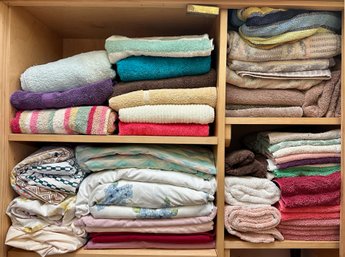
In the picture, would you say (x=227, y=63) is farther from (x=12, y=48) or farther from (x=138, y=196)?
(x=12, y=48)

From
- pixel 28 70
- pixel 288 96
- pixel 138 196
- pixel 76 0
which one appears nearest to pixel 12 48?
pixel 28 70

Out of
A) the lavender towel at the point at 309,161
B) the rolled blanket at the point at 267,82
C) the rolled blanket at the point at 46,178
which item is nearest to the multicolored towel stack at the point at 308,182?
the lavender towel at the point at 309,161

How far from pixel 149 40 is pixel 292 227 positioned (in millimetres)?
661

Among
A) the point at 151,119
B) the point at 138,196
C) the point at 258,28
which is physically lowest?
the point at 138,196

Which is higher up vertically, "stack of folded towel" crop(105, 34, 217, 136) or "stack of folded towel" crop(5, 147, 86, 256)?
"stack of folded towel" crop(105, 34, 217, 136)

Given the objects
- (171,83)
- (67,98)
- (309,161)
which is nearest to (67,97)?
(67,98)

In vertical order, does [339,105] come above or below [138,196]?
above

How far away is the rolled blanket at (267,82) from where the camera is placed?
0.98 meters

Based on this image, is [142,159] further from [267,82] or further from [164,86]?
[267,82]

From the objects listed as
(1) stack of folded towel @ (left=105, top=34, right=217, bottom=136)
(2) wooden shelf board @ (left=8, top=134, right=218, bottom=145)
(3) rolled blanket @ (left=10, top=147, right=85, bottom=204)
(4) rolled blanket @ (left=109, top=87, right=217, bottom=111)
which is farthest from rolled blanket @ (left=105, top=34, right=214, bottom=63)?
(3) rolled blanket @ (left=10, top=147, right=85, bottom=204)

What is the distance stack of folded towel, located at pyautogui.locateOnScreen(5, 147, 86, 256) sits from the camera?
942mm

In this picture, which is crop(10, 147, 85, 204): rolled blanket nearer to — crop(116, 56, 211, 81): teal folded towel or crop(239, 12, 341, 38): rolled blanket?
crop(116, 56, 211, 81): teal folded towel

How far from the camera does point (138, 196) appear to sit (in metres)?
0.94

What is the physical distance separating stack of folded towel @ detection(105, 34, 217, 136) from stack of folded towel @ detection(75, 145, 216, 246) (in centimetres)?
9
